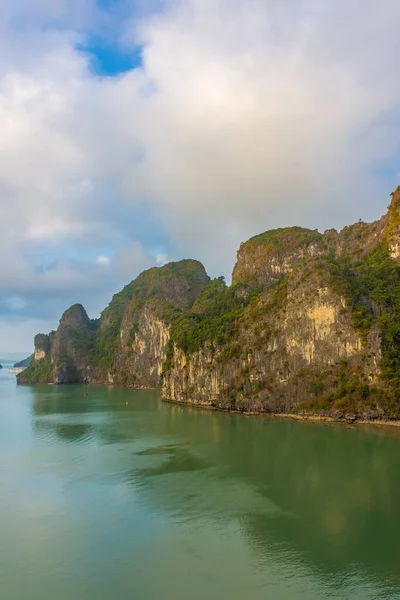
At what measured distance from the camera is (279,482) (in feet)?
73.7

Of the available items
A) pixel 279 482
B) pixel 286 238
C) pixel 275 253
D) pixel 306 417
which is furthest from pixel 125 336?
pixel 279 482

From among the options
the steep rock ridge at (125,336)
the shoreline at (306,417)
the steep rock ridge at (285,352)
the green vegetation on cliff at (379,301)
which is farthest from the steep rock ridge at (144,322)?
the green vegetation on cliff at (379,301)

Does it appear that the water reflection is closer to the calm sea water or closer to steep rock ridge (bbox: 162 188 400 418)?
the calm sea water

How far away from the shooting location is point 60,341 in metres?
100

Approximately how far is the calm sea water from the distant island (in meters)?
5.36

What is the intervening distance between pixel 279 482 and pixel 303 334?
→ 22.1 meters

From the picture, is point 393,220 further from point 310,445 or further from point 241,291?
point 310,445

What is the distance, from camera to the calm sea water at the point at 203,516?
1301cm

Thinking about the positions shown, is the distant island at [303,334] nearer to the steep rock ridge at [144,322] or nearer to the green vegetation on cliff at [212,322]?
the green vegetation on cliff at [212,322]

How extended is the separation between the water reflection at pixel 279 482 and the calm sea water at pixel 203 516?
0.07 meters

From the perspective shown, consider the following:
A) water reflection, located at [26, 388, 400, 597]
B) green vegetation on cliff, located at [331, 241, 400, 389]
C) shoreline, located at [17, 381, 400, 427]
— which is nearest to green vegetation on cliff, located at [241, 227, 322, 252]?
green vegetation on cliff, located at [331, 241, 400, 389]

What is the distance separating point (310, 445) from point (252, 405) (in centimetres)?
1411

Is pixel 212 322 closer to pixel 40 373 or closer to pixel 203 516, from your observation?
pixel 203 516

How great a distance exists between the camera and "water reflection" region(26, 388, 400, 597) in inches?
582
